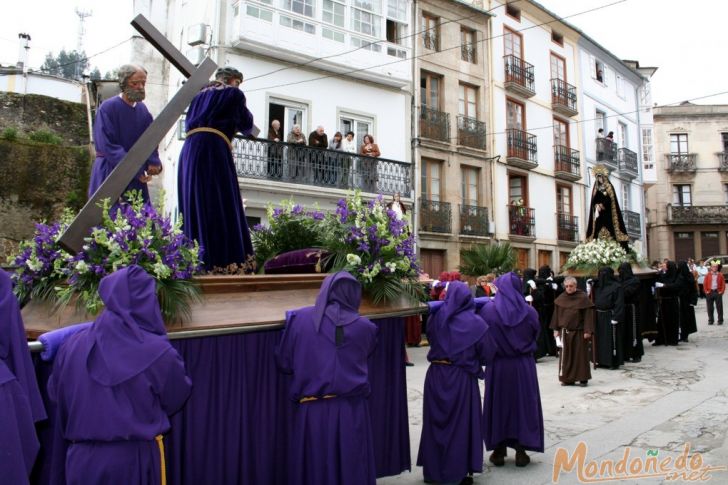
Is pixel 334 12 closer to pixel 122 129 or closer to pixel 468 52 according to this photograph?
pixel 468 52

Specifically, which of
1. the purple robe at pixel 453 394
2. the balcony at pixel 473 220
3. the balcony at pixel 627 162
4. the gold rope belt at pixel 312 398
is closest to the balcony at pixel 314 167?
the balcony at pixel 473 220

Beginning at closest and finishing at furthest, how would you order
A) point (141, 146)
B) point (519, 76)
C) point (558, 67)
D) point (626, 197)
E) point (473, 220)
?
1. point (141, 146)
2. point (473, 220)
3. point (519, 76)
4. point (558, 67)
5. point (626, 197)

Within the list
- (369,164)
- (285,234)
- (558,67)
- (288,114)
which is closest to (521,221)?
(558,67)

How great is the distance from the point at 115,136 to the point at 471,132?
756 inches

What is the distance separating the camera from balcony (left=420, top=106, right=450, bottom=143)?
20922 mm

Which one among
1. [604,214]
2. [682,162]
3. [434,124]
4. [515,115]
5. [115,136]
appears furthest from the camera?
[682,162]

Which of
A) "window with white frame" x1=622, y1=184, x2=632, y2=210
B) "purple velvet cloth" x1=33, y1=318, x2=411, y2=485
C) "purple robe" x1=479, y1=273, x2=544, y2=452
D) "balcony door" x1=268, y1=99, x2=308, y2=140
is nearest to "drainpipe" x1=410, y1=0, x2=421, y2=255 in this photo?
"balcony door" x1=268, y1=99, x2=308, y2=140

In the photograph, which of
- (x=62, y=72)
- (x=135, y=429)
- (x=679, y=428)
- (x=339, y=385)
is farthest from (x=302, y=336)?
(x=62, y=72)

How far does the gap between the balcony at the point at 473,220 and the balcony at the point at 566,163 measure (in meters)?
5.42

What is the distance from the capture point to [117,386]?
2.86m

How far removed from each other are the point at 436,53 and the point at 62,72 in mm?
56568

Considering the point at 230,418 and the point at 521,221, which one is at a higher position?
the point at 521,221

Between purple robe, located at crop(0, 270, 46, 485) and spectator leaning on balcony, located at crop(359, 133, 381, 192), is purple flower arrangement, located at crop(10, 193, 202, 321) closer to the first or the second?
purple robe, located at crop(0, 270, 46, 485)

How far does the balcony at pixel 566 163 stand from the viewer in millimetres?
25922
